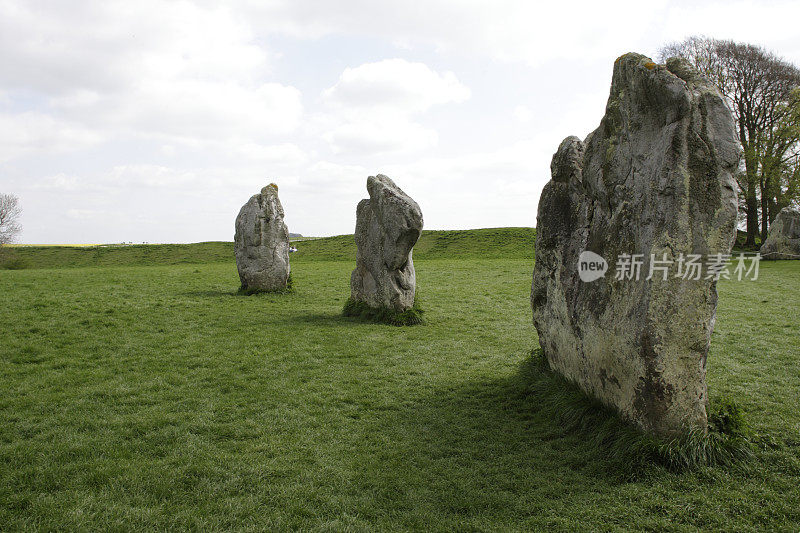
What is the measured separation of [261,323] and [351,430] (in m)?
7.10

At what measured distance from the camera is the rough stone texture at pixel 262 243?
17.5 meters

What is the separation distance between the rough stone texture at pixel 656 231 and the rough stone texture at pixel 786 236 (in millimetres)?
26776

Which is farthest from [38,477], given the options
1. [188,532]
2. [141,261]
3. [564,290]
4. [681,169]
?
[141,261]

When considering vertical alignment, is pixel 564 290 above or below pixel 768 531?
above

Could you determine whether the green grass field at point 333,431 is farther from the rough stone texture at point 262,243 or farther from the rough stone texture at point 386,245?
the rough stone texture at point 262,243

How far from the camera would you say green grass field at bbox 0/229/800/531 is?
4.43 metres

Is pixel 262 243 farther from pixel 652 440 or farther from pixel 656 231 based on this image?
pixel 652 440

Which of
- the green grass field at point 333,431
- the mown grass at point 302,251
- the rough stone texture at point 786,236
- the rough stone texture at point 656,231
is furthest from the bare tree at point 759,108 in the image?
the rough stone texture at point 656,231

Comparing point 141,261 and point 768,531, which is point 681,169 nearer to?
point 768,531

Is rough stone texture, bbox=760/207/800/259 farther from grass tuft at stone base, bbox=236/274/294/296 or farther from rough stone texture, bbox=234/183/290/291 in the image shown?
rough stone texture, bbox=234/183/290/291

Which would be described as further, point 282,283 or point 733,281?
point 733,281

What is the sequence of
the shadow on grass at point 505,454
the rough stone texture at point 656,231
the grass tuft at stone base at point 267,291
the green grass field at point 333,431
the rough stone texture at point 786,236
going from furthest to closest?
the rough stone texture at point 786,236 → the grass tuft at stone base at point 267,291 → the rough stone texture at point 656,231 → the shadow on grass at point 505,454 → the green grass field at point 333,431

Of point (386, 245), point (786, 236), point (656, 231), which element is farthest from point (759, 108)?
point (656, 231)

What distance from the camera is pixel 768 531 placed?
3.96 meters
